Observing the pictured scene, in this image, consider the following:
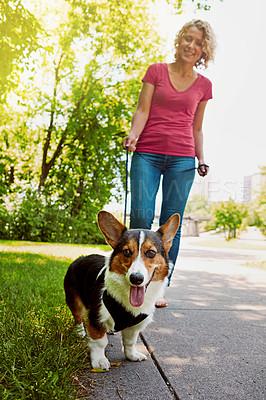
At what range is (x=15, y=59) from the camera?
535 centimetres

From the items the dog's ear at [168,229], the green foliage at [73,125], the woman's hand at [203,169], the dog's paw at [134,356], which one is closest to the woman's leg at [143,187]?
the woman's hand at [203,169]

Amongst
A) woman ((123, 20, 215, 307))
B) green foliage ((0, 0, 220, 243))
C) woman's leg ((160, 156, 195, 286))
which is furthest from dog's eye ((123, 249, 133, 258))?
green foliage ((0, 0, 220, 243))

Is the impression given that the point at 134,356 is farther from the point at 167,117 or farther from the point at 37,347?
the point at 167,117

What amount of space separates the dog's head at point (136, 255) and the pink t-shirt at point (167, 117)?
1.32 m

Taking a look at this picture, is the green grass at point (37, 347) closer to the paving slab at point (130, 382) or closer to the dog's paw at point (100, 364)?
the dog's paw at point (100, 364)

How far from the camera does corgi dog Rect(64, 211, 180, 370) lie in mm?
2303

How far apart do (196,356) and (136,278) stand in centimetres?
86

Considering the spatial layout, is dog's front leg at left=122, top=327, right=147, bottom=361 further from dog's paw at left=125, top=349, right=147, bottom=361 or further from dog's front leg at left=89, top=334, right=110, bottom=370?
dog's front leg at left=89, top=334, right=110, bottom=370

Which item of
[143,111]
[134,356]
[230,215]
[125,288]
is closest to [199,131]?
[143,111]

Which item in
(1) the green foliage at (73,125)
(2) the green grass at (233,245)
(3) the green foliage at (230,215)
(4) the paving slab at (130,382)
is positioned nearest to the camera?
(4) the paving slab at (130,382)

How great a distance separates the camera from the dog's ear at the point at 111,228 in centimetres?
254

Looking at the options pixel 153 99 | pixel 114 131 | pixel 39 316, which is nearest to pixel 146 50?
pixel 114 131

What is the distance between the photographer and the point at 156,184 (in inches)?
148

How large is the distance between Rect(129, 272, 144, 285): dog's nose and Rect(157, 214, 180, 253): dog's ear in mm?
558
